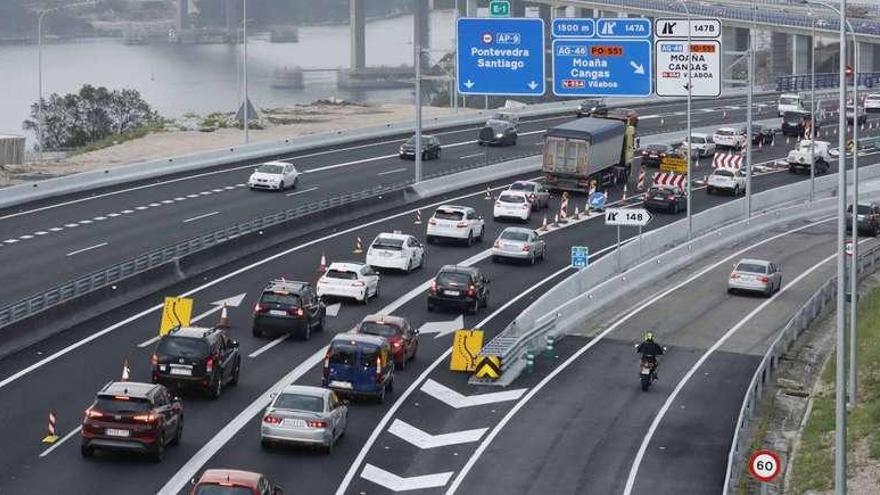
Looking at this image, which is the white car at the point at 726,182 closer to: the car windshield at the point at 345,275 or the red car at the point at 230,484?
the car windshield at the point at 345,275

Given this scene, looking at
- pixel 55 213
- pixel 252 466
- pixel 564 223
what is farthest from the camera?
pixel 564 223

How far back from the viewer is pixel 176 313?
135 ft

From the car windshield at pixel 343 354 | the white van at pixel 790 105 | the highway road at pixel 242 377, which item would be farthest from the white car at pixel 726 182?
the car windshield at pixel 343 354

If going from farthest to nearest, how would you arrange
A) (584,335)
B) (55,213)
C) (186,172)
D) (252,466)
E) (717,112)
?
1. (717,112)
2. (186,172)
3. (55,213)
4. (584,335)
5. (252,466)

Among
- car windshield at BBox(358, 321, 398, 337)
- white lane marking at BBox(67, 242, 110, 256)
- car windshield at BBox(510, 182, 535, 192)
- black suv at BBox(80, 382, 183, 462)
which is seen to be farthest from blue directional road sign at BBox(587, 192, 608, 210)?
black suv at BBox(80, 382, 183, 462)

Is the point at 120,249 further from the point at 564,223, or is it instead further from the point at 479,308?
the point at 564,223

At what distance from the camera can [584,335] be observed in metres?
46.6

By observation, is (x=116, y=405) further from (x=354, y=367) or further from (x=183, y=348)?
(x=354, y=367)

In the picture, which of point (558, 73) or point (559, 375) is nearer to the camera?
point (559, 375)

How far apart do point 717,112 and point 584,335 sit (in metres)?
74.5

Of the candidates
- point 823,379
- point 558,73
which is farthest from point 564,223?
point 823,379

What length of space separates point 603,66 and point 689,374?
26.1m

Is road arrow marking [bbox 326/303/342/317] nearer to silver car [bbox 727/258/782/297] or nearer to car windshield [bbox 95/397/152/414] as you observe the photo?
silver car [bbox 727/258/782/297]

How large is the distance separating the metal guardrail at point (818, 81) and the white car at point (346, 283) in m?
104
